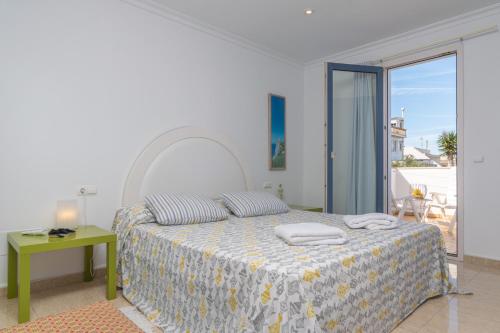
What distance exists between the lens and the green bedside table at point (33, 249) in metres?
2.03

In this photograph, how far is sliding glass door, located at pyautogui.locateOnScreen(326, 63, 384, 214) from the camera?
13.3ft

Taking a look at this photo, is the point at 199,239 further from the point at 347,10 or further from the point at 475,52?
the point at 475,52

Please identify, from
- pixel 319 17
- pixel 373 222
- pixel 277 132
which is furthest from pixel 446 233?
pixel 319 17

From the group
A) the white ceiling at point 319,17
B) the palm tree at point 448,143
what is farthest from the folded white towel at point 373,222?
the palm tree at point 448,143

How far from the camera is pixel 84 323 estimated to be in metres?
2.05

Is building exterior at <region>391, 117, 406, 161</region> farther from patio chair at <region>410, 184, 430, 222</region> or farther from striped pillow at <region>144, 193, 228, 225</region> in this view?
striped pillow at <region>144, 193, 228, 225</region>

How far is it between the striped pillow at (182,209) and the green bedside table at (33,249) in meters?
0.39

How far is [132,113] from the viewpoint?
3035 millimetres

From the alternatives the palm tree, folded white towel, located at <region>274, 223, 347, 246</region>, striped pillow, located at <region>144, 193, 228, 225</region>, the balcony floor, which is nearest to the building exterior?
the palm tree

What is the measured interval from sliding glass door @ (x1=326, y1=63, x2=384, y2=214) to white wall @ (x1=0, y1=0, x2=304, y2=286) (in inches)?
55.1

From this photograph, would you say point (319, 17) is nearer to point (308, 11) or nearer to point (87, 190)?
point (308, 11)

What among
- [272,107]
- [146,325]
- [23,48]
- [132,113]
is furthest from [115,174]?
[272,107]

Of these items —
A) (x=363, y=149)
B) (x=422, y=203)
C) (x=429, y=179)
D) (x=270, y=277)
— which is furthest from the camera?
(x=429, y=179)

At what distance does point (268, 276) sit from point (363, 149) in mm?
3114
